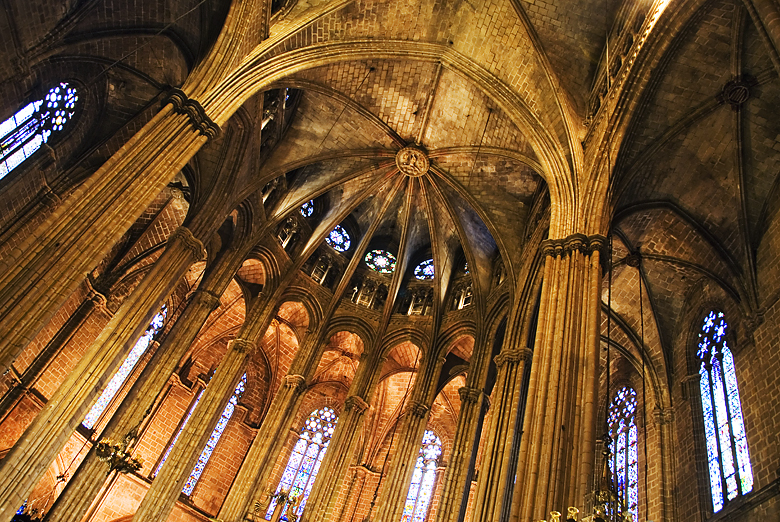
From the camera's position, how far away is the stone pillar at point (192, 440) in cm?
1453

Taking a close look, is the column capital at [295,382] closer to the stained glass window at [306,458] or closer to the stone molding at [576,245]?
the stained glass window at [306,458]

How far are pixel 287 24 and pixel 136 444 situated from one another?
42.8 ft

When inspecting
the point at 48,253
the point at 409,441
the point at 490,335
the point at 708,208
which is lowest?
the point at 48,253

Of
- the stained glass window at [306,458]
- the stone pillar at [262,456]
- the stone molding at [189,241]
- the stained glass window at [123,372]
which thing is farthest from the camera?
the stained glass window at [306,458]

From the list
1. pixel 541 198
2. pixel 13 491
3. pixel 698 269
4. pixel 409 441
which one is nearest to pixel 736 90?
pixel 698 269

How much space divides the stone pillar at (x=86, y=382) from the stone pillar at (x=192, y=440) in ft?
10.4

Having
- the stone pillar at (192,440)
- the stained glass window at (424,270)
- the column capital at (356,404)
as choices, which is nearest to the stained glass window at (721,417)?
the column capital at (356,404)

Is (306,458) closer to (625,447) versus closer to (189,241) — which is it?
(189,241)

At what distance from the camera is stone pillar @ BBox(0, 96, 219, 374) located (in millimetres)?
9797

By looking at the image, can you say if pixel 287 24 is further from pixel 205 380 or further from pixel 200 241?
pixel 205 380

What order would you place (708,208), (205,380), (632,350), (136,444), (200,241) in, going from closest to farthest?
(708,208)
(200,241)
(632,350)
(136,444)
(205,380)

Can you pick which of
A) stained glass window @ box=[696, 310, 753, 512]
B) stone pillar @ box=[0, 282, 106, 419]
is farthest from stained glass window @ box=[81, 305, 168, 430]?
stained glass window @ box=[696, 310, 753, 512]

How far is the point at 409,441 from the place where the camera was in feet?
56.8

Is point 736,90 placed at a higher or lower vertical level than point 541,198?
lower
